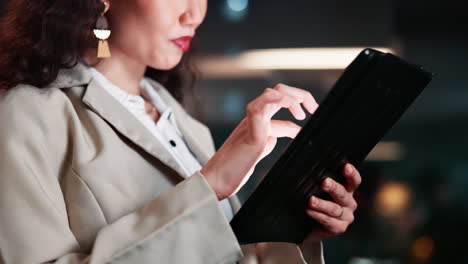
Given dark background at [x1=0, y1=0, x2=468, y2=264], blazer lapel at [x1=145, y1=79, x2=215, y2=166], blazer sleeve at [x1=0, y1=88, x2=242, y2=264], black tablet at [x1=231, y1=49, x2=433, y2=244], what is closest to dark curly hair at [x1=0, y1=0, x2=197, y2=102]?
blazer sleeve at [x1=0, y1=88, x2=242, y2=264]

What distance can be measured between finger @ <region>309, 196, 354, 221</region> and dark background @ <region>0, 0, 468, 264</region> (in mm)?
1605

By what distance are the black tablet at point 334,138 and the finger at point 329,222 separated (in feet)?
0.07

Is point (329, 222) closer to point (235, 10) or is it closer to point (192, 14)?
point (192, 14)

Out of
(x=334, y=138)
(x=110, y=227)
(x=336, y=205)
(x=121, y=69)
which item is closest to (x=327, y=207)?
(x=336, y=205)

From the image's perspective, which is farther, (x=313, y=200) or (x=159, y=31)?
(x=159, y=31)

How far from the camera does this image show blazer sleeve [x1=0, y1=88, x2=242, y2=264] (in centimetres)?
79

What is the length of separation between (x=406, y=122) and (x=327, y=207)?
1.80 meters

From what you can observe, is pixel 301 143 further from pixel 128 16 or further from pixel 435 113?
pixel 435 113

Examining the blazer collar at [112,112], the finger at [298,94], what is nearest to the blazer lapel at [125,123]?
the blazer collar at [112,112]

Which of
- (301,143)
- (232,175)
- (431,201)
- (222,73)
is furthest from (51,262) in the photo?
(431,201)

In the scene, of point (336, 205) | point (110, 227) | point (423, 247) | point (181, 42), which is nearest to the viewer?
point (110, 227)

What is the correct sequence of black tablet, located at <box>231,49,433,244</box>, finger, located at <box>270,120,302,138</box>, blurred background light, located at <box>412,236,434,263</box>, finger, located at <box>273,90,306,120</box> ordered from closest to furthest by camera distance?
black tablet, located at <box>231,49,433,244</box> < finger, located at <box>273,90,306,120</box> < finger, located at <box>270,120,302,138</box> < blurred background light, located at <box>412,236,434,263</box>

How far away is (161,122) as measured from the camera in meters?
1.15

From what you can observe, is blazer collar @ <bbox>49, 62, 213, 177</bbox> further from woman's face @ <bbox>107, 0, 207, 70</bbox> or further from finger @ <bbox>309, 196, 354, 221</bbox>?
finger @ <bbox>309, 196, 354, 221</bbox>
